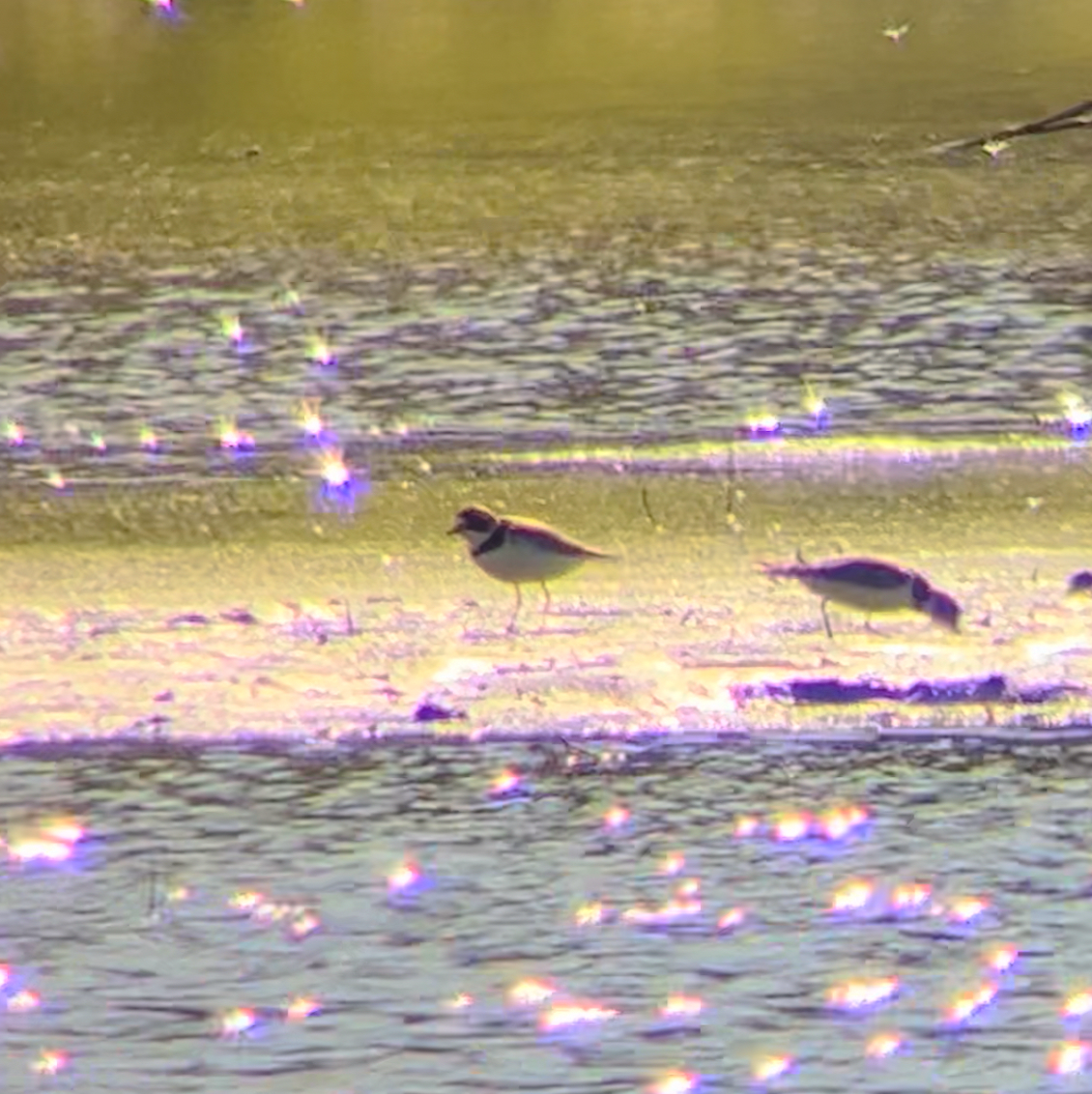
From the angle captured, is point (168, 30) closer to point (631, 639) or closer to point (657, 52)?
point (657, 52)

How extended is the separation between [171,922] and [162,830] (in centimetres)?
24

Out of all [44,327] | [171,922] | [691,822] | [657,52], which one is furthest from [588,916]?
[657,52]

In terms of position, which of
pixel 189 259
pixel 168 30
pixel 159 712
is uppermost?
pixel 159 712

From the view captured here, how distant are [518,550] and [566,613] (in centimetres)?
17

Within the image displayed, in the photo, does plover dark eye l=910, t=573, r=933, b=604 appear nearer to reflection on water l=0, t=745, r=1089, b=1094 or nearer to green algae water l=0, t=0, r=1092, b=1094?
green algae water l=0, t=0, r=1092, b=1094

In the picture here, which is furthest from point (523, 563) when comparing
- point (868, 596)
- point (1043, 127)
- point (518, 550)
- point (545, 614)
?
point (1043, 127)

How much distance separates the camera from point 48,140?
23.0 ft

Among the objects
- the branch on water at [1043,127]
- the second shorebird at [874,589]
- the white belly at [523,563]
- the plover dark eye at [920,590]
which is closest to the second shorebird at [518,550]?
the white belly at [523,563]

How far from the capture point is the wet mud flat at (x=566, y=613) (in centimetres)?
312

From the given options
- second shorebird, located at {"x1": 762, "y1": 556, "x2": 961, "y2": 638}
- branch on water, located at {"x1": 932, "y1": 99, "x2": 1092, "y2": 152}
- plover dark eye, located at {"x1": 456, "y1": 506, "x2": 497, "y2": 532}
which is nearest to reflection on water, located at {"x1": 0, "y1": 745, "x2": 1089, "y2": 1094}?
second shorebird, located at {"x1": 762, "y1": 556, "x2": 961, "y2": 638}

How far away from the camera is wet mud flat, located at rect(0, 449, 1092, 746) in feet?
10.2

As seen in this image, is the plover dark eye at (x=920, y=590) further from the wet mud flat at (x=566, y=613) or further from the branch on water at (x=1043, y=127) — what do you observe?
the branch on water at (x=1043, y=127)

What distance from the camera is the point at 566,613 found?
3447 millimetres

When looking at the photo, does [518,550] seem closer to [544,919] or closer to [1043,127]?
[544,919]
